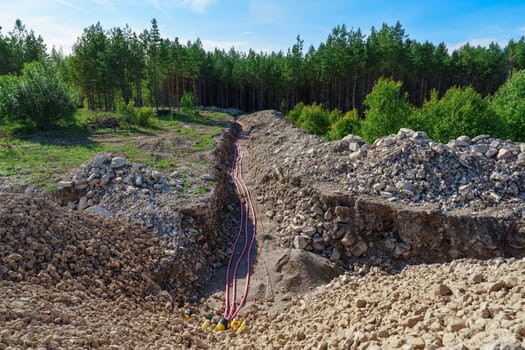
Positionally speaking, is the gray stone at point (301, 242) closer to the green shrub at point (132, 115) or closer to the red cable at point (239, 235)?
the red cable at point (239, 235)

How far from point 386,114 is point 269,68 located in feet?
100

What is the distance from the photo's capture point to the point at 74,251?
6.76 metres

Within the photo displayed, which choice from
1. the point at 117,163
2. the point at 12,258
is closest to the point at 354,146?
the point at 117,163

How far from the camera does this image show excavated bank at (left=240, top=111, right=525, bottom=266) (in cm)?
862

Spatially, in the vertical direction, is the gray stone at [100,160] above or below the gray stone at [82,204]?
above

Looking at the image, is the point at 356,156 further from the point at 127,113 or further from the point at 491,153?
the point at 127,113

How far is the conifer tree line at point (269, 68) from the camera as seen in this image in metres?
33.5

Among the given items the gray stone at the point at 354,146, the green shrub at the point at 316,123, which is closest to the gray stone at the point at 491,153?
the gray stone at the point at 354,146

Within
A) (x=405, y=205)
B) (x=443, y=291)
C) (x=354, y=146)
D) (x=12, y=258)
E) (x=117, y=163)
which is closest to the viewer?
(x=443, y=291)

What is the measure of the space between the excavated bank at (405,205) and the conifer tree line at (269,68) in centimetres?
2705

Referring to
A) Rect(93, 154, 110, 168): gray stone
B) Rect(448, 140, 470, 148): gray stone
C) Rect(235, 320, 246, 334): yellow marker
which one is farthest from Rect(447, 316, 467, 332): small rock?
Rect(93, 154, 110, 168): gray stone

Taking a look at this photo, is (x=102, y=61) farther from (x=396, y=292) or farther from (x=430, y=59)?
(x=430, y=59)

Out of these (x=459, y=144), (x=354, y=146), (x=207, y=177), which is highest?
(x=459, y=144)

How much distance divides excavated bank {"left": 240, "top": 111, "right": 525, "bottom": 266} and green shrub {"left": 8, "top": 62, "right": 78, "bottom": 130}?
697 inches
